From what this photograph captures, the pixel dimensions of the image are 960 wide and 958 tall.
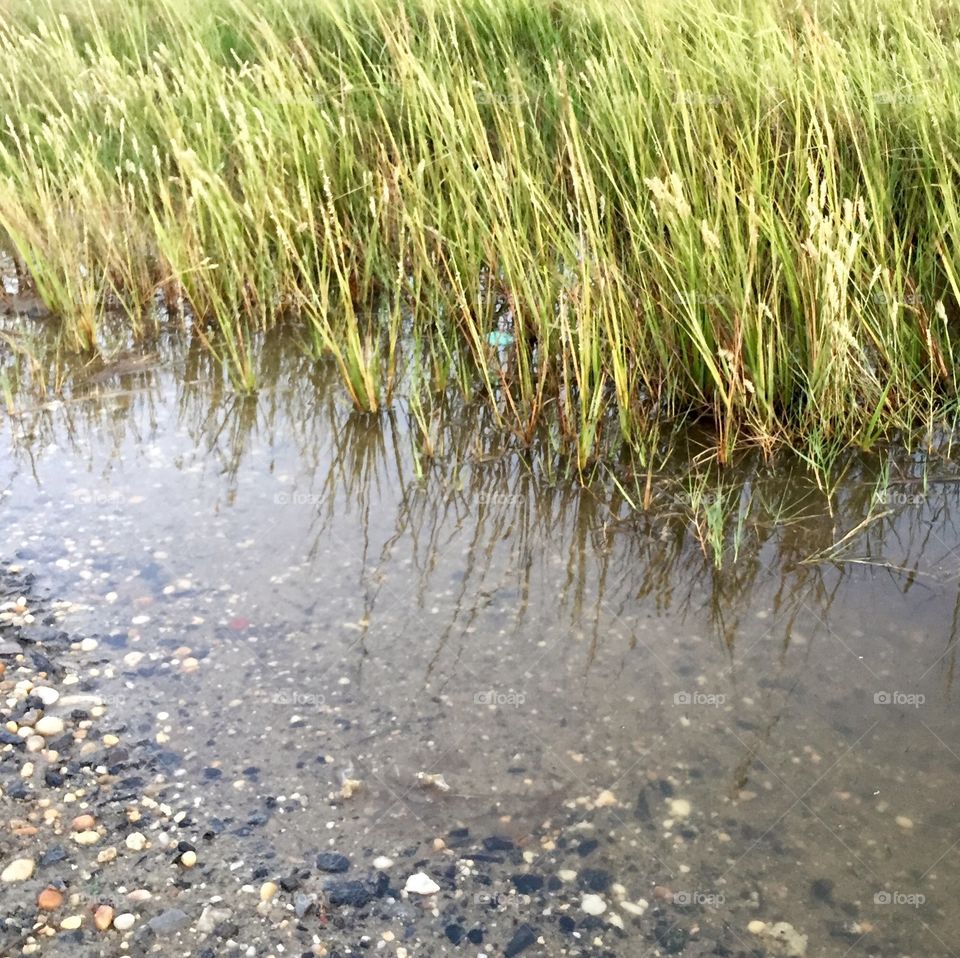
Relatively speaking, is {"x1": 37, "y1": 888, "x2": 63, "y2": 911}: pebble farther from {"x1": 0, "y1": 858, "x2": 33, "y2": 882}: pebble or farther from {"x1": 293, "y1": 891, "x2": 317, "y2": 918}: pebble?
{"x1": 293, "y1": 891, "x2": 317, "y2": 918}: pebble

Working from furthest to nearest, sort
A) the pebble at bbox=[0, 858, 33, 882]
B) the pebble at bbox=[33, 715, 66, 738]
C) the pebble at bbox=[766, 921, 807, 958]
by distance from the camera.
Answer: the pebble at bbox=[33, 715, 66, 738] → the pebble at bbox=[0, 858, 33, 882] → the pebble at bbox=[766, 921, 807, 958]

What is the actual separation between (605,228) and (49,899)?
290cm

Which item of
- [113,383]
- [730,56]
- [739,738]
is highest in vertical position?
[730,56]

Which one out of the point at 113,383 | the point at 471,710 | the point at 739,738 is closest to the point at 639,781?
the point at 739,738

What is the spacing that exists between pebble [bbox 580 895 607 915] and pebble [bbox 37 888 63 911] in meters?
0.97

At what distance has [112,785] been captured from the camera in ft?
7.26

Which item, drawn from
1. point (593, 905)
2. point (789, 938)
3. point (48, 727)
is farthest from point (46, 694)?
point (789, 938)

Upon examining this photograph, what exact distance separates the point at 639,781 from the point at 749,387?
4.49ft

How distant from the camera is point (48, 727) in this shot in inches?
92.6

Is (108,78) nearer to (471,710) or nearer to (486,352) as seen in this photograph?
(486,352)

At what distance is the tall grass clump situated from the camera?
3.25 metres

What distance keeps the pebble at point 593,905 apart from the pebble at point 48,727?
123 cm

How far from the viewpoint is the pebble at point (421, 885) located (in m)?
1.97

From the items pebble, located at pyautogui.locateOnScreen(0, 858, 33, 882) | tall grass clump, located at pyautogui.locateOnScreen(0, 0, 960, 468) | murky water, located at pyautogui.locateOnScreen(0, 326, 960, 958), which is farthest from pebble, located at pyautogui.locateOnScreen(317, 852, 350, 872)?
tall grass clump, located at pyautogui.locateOnScreen(0, 0, 960, 468)
